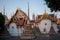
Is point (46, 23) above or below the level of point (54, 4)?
below

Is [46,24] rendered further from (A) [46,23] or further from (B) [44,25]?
(B) [44,25]

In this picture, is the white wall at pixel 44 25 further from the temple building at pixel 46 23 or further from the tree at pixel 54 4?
the tree at pixel 54 4

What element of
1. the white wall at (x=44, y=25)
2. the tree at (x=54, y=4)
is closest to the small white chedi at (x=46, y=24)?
the white wall at (x=44, y=25)

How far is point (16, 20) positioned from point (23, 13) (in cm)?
100

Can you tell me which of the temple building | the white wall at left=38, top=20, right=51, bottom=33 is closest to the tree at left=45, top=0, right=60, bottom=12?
the temple building

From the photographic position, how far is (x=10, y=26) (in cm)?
2266

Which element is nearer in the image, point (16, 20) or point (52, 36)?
point (52, 36)

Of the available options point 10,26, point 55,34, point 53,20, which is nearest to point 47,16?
point 53,20

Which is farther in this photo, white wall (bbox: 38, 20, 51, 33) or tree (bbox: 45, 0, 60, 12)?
white wall (bbox: 38, 20, 51, 33)

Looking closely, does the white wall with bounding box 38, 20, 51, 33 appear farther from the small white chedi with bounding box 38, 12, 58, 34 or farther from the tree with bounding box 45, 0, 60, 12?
the tree with bounding box 45, 0, 60, 12

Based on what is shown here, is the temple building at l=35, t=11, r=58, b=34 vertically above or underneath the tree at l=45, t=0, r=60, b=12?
underneath

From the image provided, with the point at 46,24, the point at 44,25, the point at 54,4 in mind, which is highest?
the point at 54,4

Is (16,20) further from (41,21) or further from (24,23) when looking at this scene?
(41,21)

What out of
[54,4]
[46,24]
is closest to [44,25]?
[46,24]
